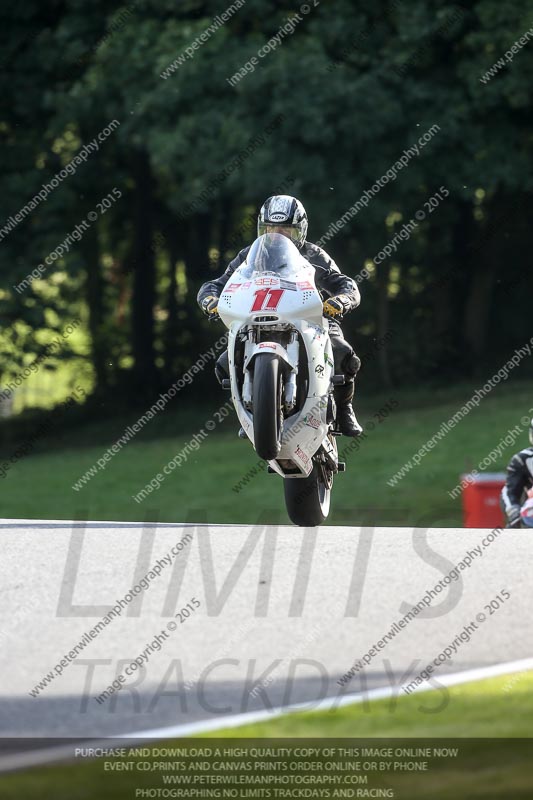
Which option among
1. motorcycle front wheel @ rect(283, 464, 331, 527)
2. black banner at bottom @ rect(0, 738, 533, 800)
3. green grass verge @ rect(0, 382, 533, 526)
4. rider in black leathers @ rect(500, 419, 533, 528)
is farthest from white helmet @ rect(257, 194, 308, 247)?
green grass verge @ rect(0, 382, 533, 526)

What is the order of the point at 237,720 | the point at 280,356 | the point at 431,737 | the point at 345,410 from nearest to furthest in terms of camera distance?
the point at 431,737 → the point at 237,720 → the point at 280,356 → the point at 345,410

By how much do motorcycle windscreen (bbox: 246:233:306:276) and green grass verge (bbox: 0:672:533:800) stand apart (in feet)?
11.6

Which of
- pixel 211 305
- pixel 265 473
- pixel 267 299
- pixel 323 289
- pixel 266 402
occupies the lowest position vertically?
pixel 266 402

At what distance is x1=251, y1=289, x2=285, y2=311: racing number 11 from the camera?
8.02m

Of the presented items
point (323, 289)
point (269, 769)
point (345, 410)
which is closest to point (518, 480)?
point (345, 410)

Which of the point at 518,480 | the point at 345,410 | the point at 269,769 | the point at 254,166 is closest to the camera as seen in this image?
the point at 269,769

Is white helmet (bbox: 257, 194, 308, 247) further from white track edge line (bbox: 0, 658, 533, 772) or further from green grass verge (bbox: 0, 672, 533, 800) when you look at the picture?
green grass verge (bbox: 0, 672, 533, 800)

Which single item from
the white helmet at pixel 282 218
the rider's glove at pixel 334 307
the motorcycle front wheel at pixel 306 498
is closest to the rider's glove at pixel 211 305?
the white helmet at pixel 282 218

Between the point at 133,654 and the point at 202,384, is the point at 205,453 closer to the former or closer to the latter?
the point at 202,384

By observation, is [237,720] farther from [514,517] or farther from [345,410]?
[514,517]

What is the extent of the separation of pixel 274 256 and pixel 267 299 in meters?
0.39

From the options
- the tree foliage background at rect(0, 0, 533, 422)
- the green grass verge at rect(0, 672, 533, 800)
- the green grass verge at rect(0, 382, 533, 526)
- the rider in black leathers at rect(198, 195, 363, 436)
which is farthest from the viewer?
the tree foliage background at rect(0, 0, 533, 422)

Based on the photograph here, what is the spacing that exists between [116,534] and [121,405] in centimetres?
→ 2140

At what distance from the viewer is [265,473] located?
21203 mm
